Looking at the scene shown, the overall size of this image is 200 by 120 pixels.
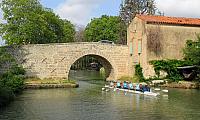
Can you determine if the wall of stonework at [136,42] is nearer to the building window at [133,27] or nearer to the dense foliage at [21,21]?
the building window at [133,27]

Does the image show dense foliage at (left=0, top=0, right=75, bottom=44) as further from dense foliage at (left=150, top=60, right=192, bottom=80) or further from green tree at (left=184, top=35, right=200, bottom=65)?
green tree at (left=184, top=35, right=200, bottom=65)

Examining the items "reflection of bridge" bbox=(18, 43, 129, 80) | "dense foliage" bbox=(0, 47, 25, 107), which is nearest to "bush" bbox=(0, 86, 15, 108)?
"dense foliage" bbox=(0, 47, 25, 107)

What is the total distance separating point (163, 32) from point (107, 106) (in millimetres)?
18702

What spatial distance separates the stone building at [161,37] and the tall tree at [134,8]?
16.7 metres

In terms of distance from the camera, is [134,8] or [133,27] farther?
[134,8]

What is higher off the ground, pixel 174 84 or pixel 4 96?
pixel 174 84

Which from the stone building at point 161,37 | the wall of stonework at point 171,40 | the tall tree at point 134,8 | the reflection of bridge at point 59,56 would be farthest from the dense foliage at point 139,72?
the tall tree at point 134,8

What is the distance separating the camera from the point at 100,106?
88.8 feet

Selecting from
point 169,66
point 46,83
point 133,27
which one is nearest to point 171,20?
point 133,27

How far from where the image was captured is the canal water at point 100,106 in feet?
75.1

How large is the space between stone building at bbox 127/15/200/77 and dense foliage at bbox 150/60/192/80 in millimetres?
555

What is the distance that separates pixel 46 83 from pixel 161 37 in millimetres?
13687

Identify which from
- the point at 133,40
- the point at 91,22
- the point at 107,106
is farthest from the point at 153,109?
the point at 91,22

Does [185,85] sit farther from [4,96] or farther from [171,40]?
[4,96]
